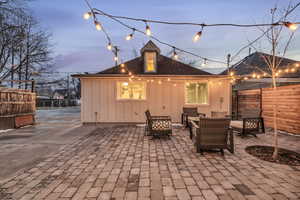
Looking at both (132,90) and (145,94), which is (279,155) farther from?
(132,90)

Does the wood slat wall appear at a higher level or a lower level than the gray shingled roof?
lower

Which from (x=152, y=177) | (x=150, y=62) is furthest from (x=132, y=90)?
(x=152, y=177)

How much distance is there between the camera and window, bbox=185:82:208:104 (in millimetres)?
8117

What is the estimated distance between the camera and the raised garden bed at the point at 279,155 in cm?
321

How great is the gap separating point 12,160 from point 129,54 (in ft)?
73.0

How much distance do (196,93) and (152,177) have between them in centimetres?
651

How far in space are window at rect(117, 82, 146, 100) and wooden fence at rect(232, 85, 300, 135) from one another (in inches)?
196

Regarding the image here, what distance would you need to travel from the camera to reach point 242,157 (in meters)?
3.44

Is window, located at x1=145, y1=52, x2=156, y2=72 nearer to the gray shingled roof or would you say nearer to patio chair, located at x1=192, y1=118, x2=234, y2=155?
the gray shingled roof

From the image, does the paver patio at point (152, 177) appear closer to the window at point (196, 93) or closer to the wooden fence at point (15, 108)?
the window at point (196, 93)

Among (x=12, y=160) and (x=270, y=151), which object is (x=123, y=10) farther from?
(x=270, y=151)

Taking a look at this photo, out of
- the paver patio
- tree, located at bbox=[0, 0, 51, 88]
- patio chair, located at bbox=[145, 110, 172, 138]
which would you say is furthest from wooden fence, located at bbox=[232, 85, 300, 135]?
tree, located at bbox=[0, 0, 51, 88]

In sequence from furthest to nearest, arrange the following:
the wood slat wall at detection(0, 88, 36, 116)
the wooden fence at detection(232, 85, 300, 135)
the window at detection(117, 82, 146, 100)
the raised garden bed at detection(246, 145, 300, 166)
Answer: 1. the window at detection(117, 82, 146, 100)
2. the wood slat wall at detection(0, 88, 36, 116)
3. the wooden fence at detection(232, 85, 300, 135)
4. the raised garden bed at detection(246, 145, 300, 166)

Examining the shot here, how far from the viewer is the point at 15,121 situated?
22.8 feet
